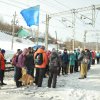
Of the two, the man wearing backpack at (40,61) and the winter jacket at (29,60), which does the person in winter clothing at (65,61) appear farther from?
the man wearing backpack at (40,61)

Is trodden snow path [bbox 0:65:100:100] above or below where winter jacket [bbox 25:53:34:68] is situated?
below

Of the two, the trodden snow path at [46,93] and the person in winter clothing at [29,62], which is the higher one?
the person in winter clothing at [29,62]

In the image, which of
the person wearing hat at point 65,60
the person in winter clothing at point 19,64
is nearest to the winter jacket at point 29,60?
the person in winter clothing at point 19,64

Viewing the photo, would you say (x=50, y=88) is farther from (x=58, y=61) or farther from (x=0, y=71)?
(x=0, y=71)

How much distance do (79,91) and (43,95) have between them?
63.6 inches

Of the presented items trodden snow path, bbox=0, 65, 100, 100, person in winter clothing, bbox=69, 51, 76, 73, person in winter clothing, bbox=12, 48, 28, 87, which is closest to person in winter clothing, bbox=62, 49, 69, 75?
person in winter clothing, bbox=69, 51, 76, 73

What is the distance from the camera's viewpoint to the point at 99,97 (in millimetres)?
11367

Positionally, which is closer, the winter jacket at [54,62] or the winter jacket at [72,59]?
the winter jacket at [54,62]

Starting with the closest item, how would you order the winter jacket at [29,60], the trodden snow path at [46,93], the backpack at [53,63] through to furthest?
1. the trodden snow path at [46,93]
2. the backpack at [53,63]
3. the winter jacket at [29,60]

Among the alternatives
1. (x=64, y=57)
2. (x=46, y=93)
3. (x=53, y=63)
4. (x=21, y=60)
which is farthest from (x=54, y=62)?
(x=64, y=57)

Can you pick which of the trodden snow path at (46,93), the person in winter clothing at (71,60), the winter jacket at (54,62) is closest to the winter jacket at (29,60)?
the winter jacket at (54,62)

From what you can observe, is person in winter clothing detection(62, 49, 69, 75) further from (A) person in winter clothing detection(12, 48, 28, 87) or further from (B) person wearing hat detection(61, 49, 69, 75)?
(A) person in winter clothing detection(12, 48, 28, 87)

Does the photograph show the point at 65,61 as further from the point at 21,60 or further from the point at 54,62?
the point at 21,60

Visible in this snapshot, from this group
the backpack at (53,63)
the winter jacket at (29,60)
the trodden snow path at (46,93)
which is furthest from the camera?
the winter jacket at (29,60)
